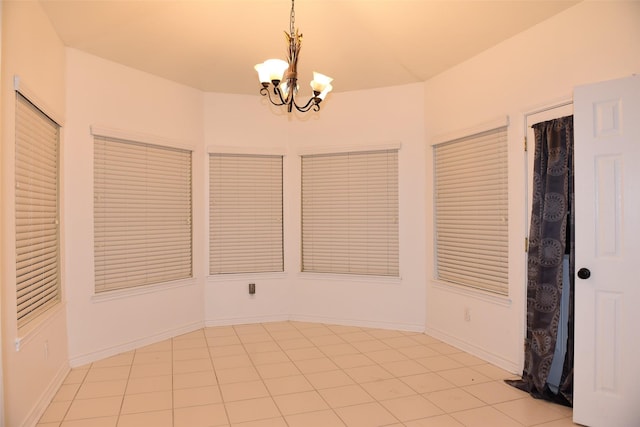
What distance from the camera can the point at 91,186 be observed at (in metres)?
3.85

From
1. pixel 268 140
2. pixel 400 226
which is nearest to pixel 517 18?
pixel 400 226

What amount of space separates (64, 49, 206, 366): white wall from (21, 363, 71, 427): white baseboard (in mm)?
260

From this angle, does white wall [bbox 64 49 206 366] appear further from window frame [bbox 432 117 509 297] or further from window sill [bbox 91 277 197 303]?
window frame [bbox 432 117 509 297]

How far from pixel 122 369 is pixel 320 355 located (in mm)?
1800

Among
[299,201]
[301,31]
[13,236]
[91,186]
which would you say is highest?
[301,31]

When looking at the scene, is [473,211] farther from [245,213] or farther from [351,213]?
[245,213]

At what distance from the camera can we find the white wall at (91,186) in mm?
3695

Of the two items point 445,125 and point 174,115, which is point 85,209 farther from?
point 445,125

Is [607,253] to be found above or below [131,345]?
above

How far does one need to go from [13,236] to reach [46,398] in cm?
127

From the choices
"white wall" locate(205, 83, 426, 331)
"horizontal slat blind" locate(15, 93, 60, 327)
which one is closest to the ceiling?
"white wall" locate(205, 83, 426, 331)

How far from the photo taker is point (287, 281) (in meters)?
5.28

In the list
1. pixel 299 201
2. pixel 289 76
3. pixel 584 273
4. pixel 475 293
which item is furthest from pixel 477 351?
pixel 289 76

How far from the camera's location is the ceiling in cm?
323
